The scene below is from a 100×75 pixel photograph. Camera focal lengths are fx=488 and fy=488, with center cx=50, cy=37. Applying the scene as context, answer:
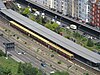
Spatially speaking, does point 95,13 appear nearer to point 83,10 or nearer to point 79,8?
point 83,10

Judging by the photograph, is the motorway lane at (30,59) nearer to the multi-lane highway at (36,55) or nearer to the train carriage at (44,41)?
the multi-lane highway at (36,55)

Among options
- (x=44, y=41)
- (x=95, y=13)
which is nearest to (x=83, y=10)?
(x=95, y=13)

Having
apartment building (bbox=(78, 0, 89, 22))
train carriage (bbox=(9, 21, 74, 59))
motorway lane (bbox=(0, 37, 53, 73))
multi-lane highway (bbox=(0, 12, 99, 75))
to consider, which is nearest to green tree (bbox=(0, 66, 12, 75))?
motorway lane (bbox=(0, 37, 53, 73))

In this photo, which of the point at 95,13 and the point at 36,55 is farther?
the point at 95,13

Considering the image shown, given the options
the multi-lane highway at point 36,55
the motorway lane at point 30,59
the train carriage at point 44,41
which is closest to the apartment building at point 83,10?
the train carriage at point 44,41

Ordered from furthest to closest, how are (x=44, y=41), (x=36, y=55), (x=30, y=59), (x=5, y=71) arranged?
1. (x=44, y=41)
2. (x=36, y=55)
3. (x=30, y=59)
4. (x=5, y=71)

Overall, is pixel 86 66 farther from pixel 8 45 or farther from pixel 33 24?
pixel 33 24

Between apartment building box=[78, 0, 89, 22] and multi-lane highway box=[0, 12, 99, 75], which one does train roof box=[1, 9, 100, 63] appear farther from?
apartment building box=[78, 0, 89, 22]

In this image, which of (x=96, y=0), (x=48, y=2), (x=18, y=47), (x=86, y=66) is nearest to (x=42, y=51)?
(x=18, y=47)

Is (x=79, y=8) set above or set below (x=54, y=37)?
above
